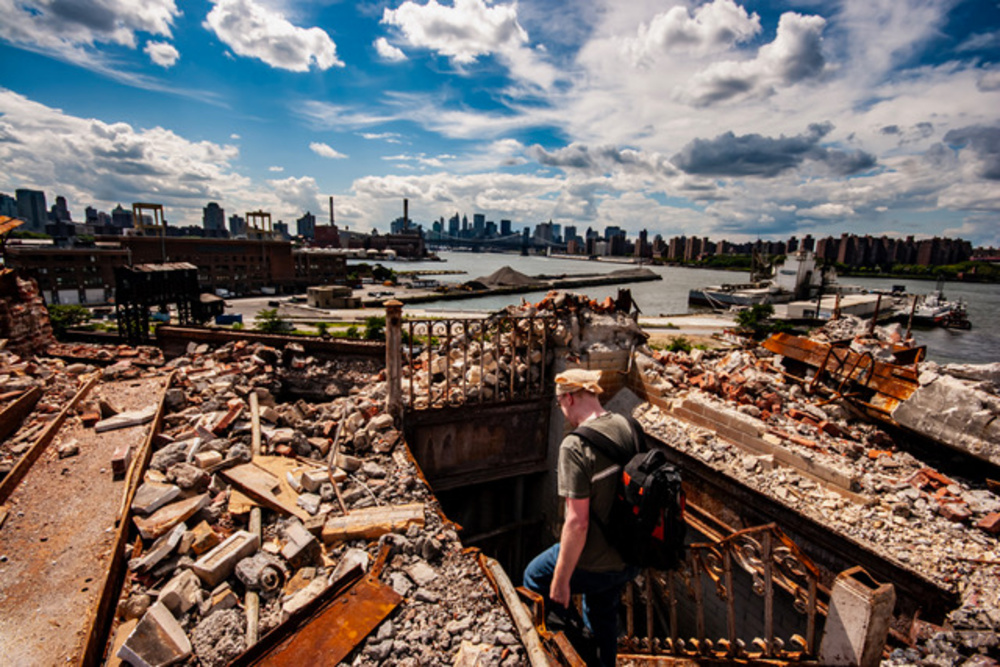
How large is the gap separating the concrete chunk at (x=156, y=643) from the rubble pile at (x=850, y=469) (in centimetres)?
509

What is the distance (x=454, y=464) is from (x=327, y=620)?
3935mm

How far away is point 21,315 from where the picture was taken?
332 inches

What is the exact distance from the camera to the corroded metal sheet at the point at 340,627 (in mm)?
2605

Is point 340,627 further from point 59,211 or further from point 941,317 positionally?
point 59,211

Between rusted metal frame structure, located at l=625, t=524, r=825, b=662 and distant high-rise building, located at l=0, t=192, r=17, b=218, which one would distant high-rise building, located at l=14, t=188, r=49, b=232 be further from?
rusted metal frame structure, located at l=625, t=524, r=825, b=662

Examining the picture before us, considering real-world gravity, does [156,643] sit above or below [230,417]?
below

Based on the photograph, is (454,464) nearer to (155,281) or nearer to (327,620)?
(327,620)

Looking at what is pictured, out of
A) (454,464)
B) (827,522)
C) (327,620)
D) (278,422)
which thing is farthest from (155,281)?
(827,522)

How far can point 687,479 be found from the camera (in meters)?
5.82

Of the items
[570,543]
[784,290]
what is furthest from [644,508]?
[784,290]

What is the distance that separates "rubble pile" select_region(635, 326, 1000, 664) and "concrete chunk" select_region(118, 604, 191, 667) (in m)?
5.09

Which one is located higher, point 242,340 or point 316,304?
point 242,340

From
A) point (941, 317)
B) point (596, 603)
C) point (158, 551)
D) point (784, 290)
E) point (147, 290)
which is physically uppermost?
point (147, 290)

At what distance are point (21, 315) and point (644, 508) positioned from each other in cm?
1160
